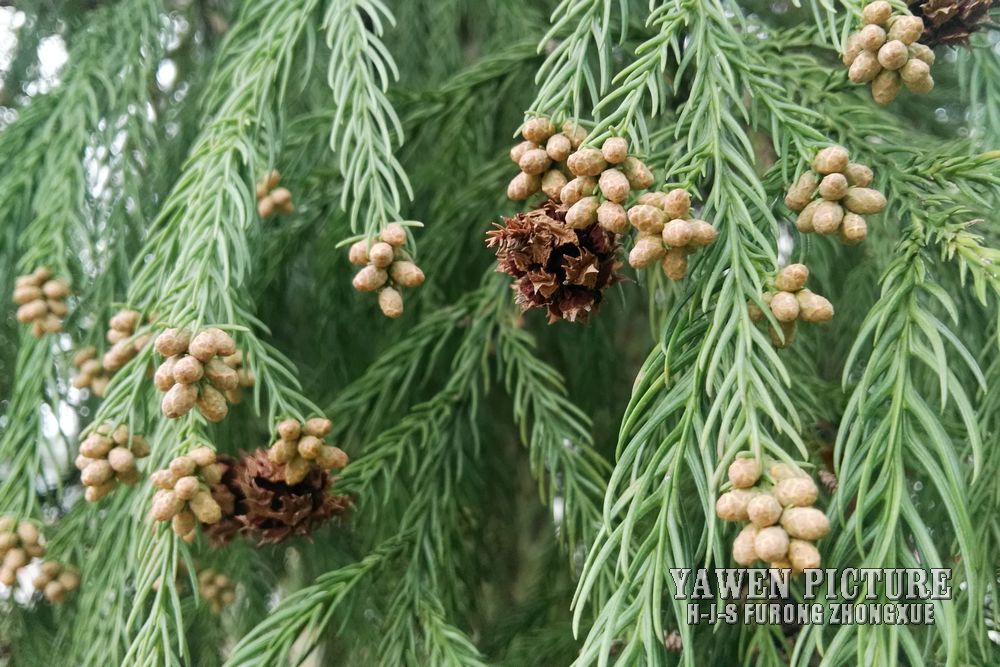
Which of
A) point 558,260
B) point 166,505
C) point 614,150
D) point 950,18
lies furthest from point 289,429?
point 950,18

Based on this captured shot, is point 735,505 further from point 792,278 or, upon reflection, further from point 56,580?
point 56,580

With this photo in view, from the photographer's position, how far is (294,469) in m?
0.89

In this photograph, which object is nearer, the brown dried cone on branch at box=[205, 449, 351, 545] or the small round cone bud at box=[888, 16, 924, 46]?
the small round cone bud at box=[888, 16, 924, 46]

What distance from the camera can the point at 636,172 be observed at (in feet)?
2.34

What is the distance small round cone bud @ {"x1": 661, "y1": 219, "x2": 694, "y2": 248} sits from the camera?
2.20 feet

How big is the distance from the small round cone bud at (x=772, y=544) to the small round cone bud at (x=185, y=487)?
52 centimetres

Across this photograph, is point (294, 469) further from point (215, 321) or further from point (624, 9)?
point (624, 9)

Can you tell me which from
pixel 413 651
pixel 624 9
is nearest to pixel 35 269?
pixel 413 651

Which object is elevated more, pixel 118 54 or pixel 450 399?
pixel 118 54

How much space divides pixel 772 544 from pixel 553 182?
36 cm

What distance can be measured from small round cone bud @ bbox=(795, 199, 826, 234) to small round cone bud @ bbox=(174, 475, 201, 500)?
1.98 feet

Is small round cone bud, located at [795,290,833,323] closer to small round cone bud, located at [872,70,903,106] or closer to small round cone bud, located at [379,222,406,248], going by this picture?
small round cone bud, located at [872,70,903,106]

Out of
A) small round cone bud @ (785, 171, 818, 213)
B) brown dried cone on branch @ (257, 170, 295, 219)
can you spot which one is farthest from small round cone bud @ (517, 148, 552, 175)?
brown dried cone on branch @ (257, 170, 295, 219)

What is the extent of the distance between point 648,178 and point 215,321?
471 millimetres
